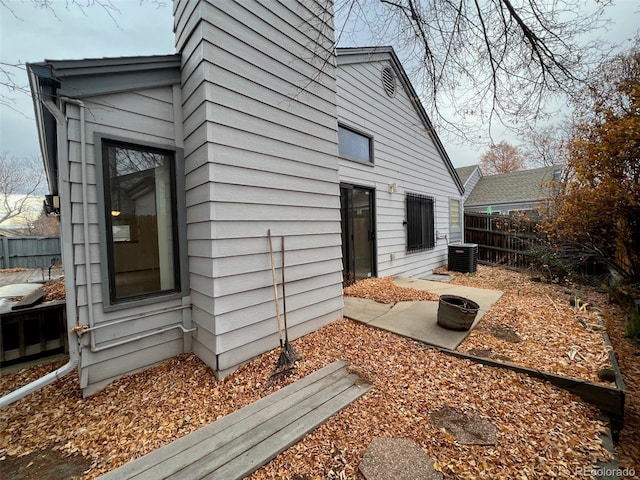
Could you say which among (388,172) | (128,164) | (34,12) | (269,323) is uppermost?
(34,12)

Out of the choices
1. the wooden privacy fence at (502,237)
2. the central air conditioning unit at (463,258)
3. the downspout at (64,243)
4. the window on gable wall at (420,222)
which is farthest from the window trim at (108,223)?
the wooden privacy fence at (502,237)

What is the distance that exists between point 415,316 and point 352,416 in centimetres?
210

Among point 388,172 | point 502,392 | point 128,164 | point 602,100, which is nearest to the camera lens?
point 502,392

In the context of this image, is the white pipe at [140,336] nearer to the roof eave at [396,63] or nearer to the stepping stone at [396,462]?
the stepping stone at [396,462]

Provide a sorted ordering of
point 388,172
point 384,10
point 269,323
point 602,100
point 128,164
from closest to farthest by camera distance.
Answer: point 128,164 < point 269,323 < point 384,10 < point 602,100 < point 388,172

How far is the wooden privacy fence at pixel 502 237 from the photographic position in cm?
776

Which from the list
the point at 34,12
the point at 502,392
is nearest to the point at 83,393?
the point at 34,12

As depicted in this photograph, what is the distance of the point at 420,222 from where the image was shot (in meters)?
7.45

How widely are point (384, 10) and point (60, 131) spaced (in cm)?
359

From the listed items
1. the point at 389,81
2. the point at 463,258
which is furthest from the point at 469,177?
the point at 389,81

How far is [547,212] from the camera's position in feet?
21.2

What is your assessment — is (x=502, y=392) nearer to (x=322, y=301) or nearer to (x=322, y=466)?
(x=322, y=466)

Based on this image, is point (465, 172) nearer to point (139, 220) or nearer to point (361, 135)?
point (361, 135)

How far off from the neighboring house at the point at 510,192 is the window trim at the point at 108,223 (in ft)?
54.6
